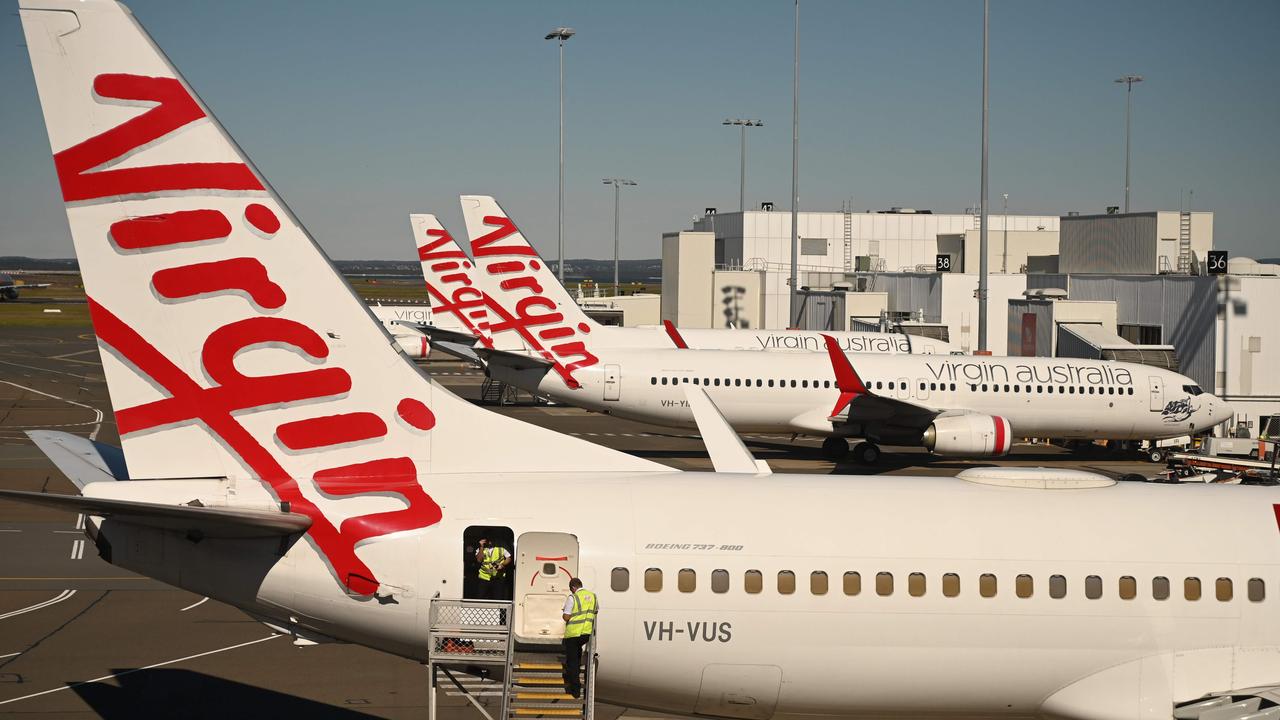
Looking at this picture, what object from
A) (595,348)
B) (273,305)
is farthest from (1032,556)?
(595,348)

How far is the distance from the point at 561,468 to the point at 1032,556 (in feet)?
19.6

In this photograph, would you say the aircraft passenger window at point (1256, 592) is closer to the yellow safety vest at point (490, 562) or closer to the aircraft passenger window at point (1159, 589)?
the aircraft passenger window at point (1159, 589)

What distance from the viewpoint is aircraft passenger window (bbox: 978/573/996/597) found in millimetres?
13766

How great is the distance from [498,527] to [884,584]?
466cm

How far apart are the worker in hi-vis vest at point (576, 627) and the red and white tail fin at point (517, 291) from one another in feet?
112

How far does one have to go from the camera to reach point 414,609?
43.9ft

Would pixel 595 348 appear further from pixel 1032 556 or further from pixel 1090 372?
pixel 1032 556

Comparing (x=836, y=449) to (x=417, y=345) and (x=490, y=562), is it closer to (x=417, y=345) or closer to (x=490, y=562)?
(x=490, y=562)

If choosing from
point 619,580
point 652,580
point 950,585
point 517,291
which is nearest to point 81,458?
point 619,580

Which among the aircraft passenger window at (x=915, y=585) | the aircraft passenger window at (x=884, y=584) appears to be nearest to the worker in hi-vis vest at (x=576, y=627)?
the aircraft passenger window at (x=884, y=584)

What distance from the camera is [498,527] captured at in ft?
45.0

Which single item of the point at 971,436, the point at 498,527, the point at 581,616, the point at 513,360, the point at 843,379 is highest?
the point at 513,360

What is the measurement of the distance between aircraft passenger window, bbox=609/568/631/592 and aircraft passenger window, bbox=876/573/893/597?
9.78ft

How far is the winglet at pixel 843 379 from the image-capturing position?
139 ft
